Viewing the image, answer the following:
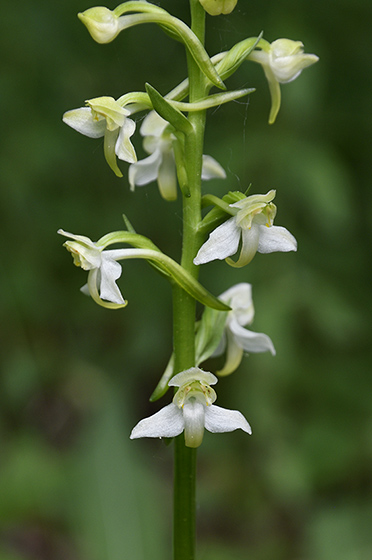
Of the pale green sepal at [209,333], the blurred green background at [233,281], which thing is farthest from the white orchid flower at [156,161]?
the blurred green background at [233,281]

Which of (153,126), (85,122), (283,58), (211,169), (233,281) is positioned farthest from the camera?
(233,281)

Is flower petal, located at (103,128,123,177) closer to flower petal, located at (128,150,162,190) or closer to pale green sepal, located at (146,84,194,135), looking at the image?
pale green sepal, located at (146,84,194,135)

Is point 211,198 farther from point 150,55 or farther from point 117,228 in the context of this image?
point 150,55

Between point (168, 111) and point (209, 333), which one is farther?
point (209, 333)

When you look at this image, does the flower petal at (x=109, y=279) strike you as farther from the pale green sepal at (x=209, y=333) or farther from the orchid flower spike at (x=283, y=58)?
the orchid flower spike at (x=283, y=58)

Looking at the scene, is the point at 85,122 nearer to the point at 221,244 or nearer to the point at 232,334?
the point at 221,244

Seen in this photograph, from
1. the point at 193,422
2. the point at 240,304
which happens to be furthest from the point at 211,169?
the point at 193,422

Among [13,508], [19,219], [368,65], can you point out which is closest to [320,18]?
[368,65]
